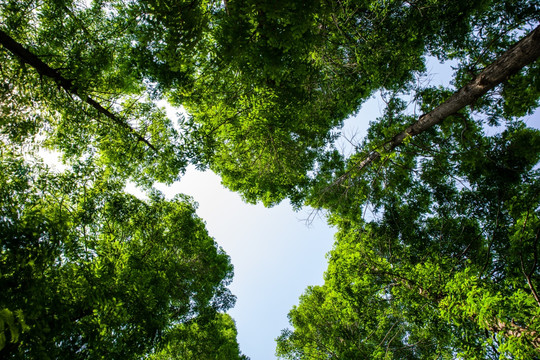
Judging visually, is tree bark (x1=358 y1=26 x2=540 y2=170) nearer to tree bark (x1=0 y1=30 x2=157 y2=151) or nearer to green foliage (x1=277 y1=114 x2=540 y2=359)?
green foliage (x1=277 y1=114 x2=540 y2=359)

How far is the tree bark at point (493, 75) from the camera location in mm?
3781

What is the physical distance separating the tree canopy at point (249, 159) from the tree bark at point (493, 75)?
30mm

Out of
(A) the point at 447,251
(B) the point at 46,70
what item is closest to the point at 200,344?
(A) the point at 447,251

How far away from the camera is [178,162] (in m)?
6.42

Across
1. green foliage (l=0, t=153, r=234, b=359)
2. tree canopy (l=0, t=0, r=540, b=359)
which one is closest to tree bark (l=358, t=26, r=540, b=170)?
tree canopy (l=0, t=0, r=540, b=359)

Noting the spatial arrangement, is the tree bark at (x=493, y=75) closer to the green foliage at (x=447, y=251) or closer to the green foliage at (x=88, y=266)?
the green foliage at (x=447, y=251)

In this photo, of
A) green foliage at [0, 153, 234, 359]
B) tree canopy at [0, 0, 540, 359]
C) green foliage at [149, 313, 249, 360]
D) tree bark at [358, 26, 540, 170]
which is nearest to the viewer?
green foliage at [0, 153, 234, 359]

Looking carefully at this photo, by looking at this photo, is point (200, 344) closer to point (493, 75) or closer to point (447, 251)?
point (447, 251)

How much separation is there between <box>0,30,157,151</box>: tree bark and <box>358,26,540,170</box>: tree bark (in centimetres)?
636

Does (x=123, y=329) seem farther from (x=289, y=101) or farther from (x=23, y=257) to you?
(x=289, y=101)

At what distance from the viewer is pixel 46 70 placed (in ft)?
13.7

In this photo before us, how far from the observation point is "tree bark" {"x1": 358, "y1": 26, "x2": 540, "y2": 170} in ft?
12.4

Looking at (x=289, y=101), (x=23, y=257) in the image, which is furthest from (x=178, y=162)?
(x=23, y=257)

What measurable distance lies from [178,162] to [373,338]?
29.0ft
